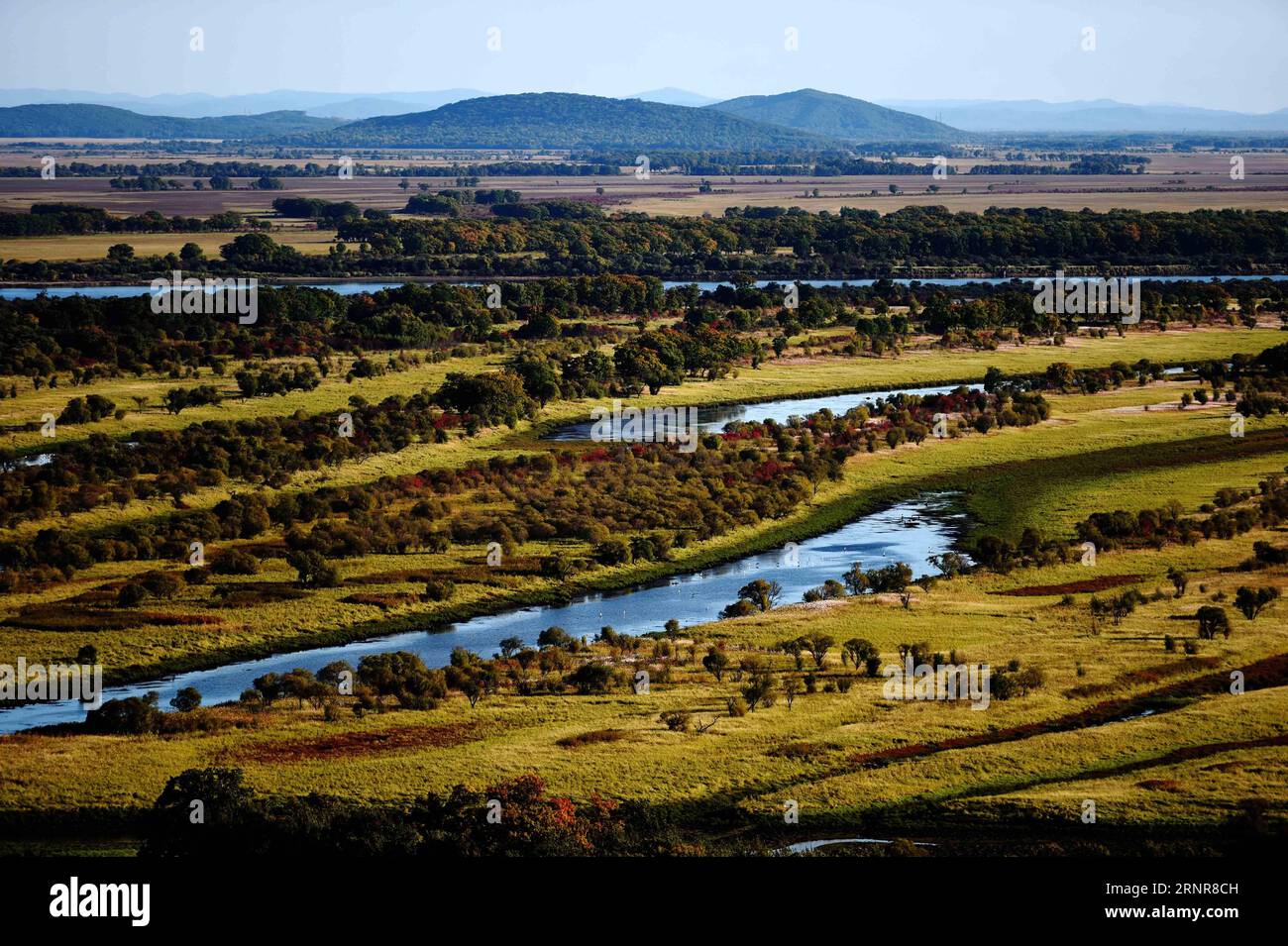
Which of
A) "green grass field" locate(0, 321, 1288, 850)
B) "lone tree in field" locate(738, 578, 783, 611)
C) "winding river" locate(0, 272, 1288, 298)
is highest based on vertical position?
"winding river" locate(0, 272, 1288, 298)

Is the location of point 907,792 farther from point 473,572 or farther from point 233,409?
point 233,409

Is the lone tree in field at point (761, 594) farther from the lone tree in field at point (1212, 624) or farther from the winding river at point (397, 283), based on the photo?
the winding river at point (397, 283)

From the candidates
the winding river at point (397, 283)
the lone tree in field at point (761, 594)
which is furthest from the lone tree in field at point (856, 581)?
the winding river at point (397, 283)

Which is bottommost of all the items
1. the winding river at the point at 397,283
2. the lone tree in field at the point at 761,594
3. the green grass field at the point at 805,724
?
the green grass field at the point at 805,724

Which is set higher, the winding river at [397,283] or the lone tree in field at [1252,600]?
the winding river at [397,283]

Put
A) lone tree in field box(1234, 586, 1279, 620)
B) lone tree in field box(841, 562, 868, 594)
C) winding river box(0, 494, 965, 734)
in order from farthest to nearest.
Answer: lone tree in field box(841, 562, 868, 594) < lone tree in field box(1234, 586, 1279, 620) < winding river box(0, 494, 965, 734)

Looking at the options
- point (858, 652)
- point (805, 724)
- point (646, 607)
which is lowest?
point (805, 724)

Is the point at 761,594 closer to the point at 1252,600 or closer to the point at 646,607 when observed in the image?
the point at 646,607

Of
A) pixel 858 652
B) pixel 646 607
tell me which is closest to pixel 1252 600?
pixel 858 652

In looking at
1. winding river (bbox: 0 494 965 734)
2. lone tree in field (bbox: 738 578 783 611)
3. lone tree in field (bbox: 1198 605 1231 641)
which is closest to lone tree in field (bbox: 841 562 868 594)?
winding river (bbox: 0 494 965 734)

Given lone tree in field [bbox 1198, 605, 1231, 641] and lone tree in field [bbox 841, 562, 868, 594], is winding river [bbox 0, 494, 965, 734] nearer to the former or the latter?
lone tree in field [bbox 841, 562, 868, 594]

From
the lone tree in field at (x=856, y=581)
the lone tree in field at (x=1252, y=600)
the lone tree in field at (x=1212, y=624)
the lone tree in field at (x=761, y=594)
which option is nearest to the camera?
the lone tree in field at (x=1212, y=624)
